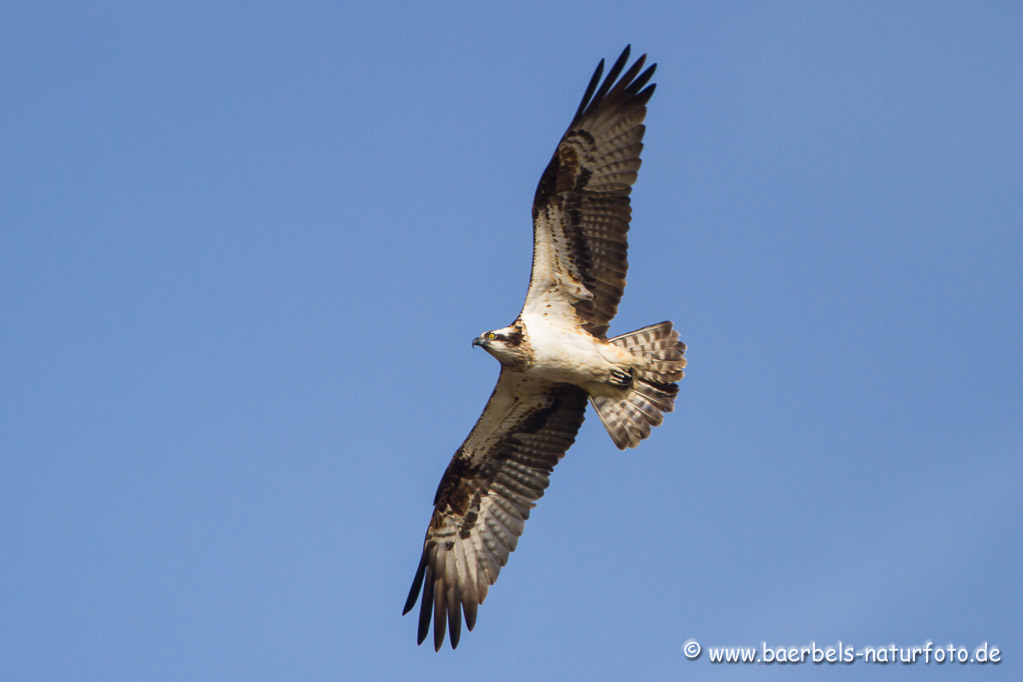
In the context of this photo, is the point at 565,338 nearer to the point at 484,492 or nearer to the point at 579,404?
the point at 579,404

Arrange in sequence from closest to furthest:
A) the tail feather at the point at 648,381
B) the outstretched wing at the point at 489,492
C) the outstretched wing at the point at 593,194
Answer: the outstretched wing at the point at 593,194
the tail feather at the point at 648,381
the outstretched wing at the point at 489,492

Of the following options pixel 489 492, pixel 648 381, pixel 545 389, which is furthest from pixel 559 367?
pixel 489 492

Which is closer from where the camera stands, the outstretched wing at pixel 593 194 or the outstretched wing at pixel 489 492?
the outstretched wing at pixel 593 194

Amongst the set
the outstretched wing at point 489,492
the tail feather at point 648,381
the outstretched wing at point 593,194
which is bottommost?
the outstretched wing at point 489,492

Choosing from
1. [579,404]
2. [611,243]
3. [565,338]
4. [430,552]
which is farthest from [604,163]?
[430,552]

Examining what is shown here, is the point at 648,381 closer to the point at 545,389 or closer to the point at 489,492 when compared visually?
the point at 545,389

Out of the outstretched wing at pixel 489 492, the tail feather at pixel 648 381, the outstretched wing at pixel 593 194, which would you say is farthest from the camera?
the outstretched wing at pixel 489 492

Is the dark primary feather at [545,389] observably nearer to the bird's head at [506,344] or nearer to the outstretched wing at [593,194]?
the outstretched wing at [593,194]

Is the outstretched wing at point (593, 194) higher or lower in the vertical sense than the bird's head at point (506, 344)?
higher

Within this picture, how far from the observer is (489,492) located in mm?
10977

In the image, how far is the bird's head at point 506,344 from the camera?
9875 millimetres

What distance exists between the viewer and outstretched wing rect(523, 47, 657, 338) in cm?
986

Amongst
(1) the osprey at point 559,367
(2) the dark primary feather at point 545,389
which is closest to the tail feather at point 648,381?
(1) the osprey at point 559,367

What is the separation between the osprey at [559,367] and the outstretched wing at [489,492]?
0.01 m
